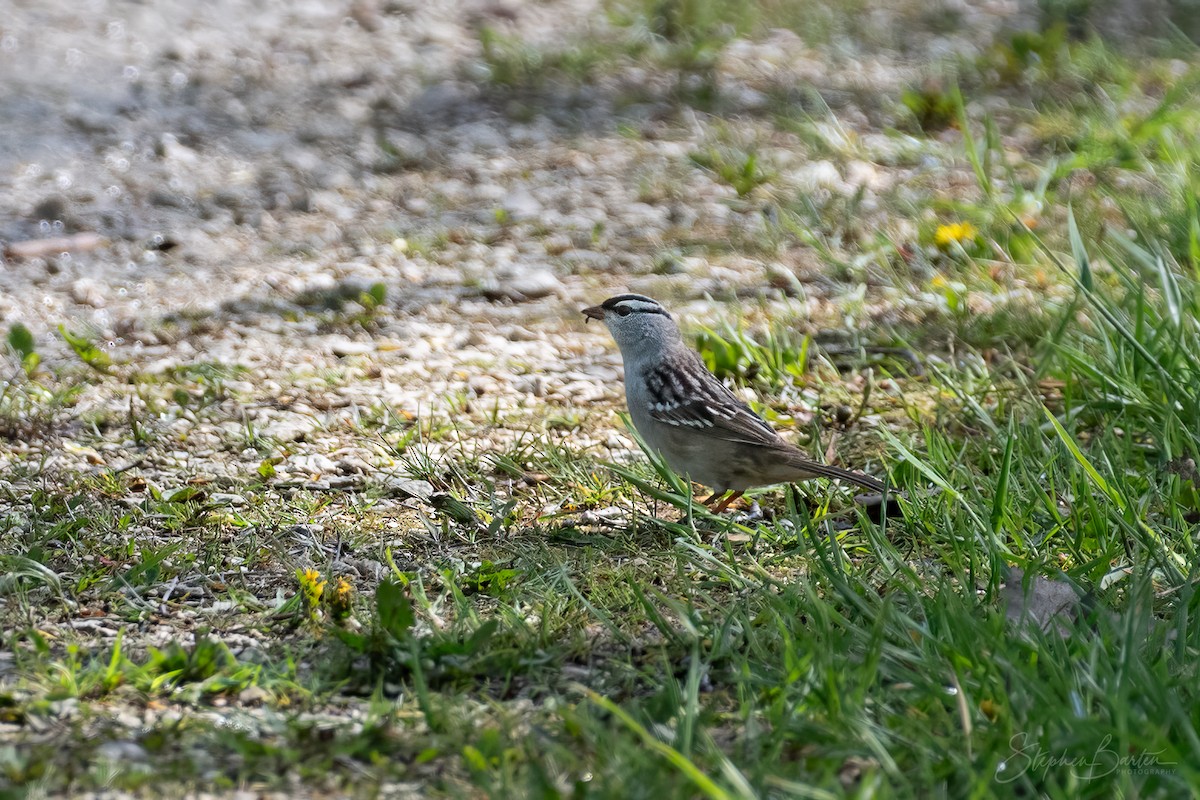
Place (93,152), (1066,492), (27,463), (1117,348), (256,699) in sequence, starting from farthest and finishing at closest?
(93,152) < (1117,348) < (27,463) < (1066,492) < (256,699)

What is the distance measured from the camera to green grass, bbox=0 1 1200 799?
3.01 m

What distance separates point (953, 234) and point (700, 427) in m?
2.62

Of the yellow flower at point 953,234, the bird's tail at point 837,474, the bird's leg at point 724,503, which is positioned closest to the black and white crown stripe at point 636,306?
the bird's leg at point 724,503

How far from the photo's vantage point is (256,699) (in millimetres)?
3377

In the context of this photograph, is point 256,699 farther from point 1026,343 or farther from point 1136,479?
point 1026,343

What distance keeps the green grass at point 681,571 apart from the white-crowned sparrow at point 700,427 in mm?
145

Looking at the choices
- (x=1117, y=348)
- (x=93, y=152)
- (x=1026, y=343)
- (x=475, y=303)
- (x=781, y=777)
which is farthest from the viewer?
(x=93, y=152)

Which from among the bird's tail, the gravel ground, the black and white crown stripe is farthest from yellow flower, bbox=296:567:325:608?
the black and white crown stripe

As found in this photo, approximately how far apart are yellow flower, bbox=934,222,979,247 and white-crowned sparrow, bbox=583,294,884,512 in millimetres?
2083

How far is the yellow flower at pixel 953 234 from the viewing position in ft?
22.0

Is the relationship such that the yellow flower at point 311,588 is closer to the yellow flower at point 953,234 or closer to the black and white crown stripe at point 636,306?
the black and white crown stripe at point 636,306

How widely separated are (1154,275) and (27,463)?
4.76 m

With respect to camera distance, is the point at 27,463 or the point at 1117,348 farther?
the point at 1117,348

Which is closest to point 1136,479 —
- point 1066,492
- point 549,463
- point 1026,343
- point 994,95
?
point 1066,492
